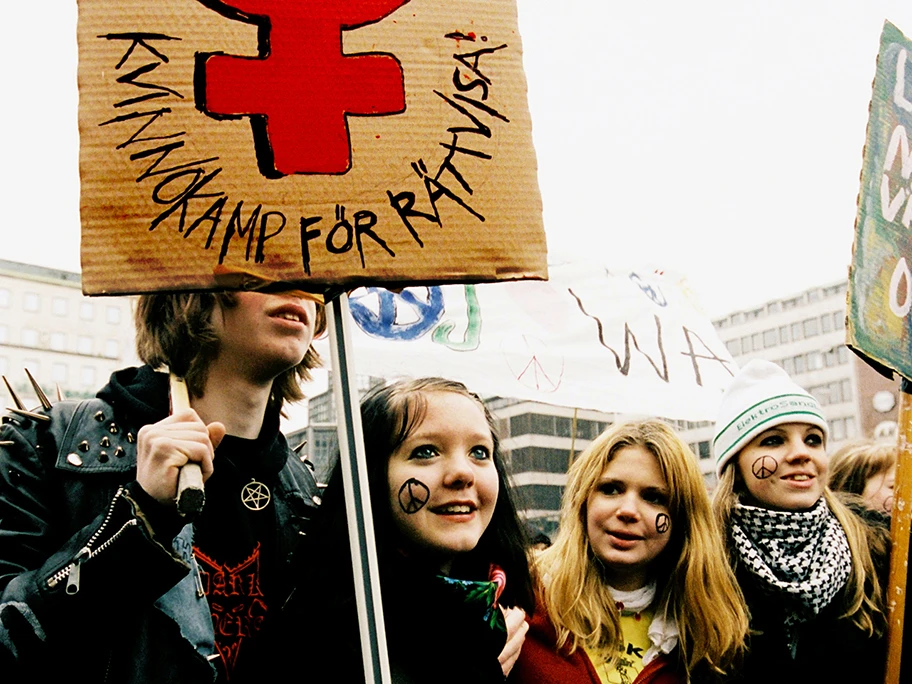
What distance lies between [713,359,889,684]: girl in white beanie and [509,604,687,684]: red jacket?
0.26 metres

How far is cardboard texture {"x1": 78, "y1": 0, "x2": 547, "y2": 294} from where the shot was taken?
4.90 feet

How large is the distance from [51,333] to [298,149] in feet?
171

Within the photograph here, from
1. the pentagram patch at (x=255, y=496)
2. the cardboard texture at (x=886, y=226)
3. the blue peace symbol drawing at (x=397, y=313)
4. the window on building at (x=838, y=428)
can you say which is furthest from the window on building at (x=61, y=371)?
the cardboard texture at (x=886, y=226)

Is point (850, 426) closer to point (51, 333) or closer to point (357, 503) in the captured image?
point (51, 333)

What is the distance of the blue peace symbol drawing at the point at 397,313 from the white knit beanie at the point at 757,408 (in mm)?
1429

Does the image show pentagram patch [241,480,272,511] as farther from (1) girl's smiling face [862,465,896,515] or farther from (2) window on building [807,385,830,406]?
(2) window on building [807,385,830,406]

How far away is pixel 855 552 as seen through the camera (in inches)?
103

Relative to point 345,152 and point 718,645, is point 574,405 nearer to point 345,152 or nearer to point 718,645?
point 718,645

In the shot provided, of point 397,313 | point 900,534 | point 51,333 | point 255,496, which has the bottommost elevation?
point 900,534

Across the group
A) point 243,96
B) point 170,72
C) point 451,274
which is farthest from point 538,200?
point 170,72

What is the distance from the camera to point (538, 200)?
162cm

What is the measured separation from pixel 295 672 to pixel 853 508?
81.0 inches

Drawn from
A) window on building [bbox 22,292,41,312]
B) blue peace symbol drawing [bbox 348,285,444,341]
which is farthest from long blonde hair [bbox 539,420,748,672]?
window on building [bbox 22,292,41,312]

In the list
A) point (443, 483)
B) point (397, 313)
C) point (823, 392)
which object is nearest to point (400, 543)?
point (443, 483)
